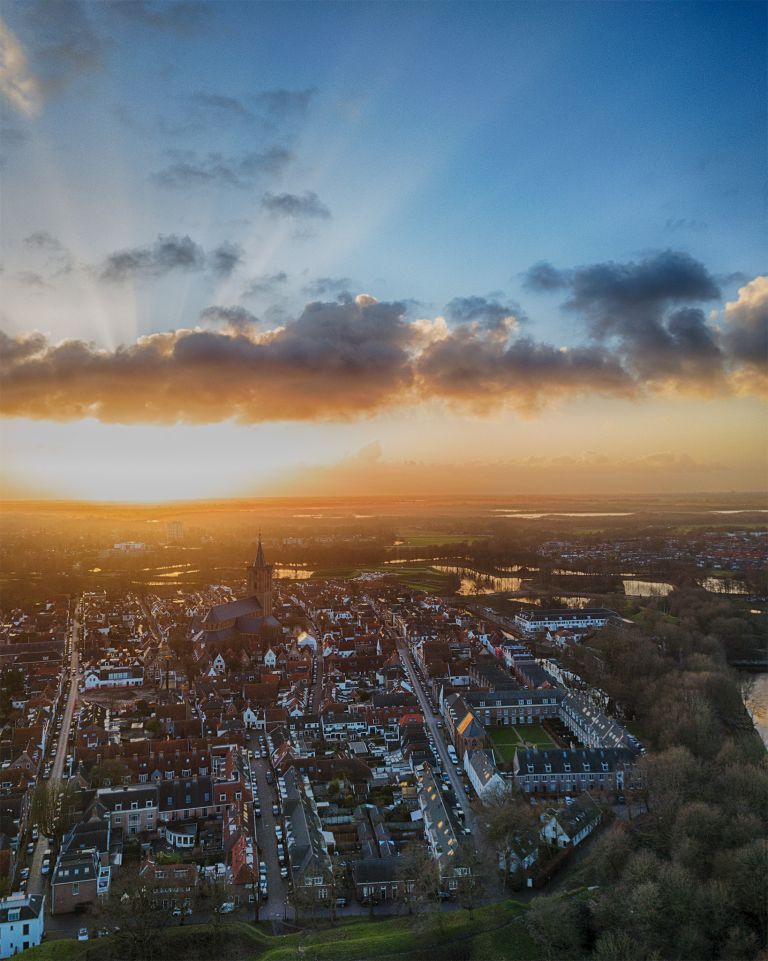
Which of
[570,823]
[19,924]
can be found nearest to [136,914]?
[19,924]

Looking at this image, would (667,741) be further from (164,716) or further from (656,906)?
(164,716)

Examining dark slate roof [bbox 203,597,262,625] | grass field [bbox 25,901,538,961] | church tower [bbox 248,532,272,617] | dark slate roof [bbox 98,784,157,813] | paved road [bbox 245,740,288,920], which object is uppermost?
church tower [bbox 248,532,272,617]

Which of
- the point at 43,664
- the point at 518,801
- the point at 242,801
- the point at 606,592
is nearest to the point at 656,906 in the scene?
the point at 518,801

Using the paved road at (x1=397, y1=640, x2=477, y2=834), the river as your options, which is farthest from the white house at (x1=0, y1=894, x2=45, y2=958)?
the river

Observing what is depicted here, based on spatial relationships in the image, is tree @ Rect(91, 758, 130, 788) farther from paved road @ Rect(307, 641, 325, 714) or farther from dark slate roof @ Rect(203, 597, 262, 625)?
dark slate roof @ Rect(203, 597, 262, 625)

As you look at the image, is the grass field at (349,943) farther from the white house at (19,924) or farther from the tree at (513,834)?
the tree at (513,834)

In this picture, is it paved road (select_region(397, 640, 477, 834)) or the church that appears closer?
paved road (select_region(397, 640, 477, 834))

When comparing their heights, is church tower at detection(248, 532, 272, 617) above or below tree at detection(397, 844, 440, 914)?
above
